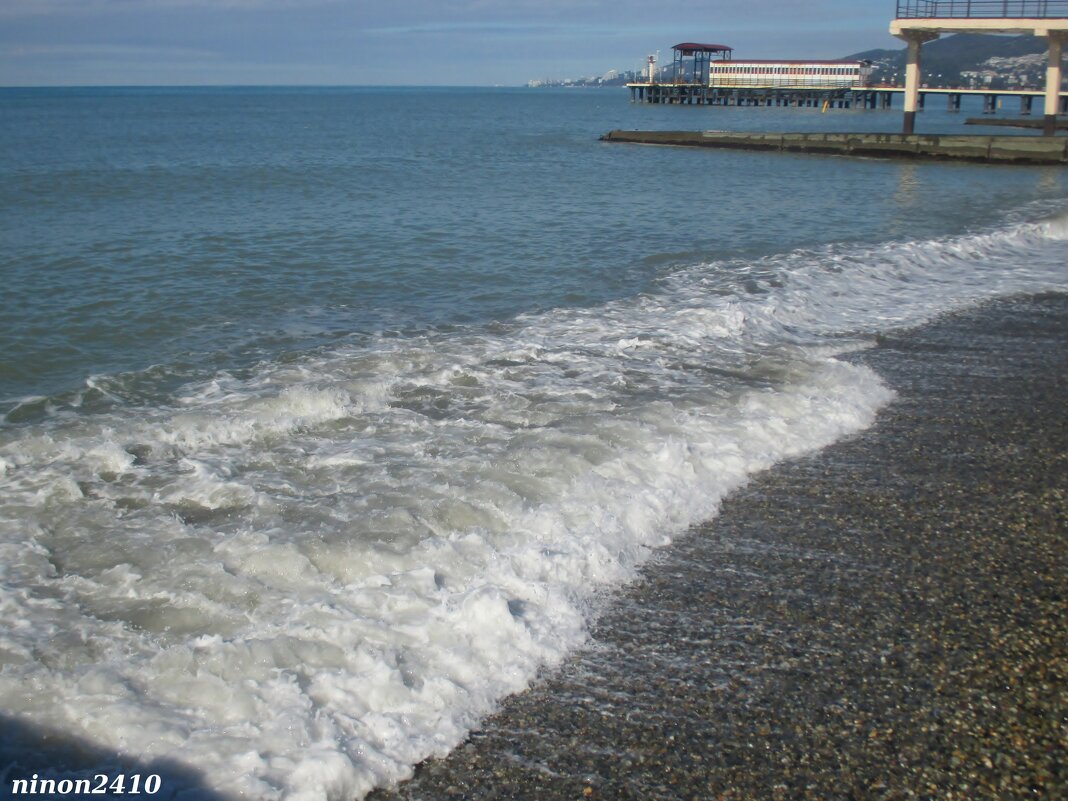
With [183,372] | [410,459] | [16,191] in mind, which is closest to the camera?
[410,459]

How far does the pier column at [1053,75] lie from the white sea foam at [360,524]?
32256 mm

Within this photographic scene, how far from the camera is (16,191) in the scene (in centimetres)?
2339

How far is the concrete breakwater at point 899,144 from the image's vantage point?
31.9 meters

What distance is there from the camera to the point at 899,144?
3572cm

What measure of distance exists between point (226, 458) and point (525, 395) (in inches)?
103

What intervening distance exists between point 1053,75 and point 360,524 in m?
39.7

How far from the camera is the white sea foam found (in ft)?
12.7

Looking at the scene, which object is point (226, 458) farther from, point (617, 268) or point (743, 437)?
point (617, 268)

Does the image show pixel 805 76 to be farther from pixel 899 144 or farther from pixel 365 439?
pixel 365 439

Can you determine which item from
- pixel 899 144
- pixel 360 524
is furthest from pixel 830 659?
pixel 899 144

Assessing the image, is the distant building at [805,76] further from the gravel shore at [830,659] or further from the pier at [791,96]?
the gravel shore at [830,659]

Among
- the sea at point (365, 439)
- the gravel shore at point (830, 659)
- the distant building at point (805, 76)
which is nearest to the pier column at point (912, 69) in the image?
the sea at point (365, 439)

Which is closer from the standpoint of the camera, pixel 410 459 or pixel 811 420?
pixel 410 459

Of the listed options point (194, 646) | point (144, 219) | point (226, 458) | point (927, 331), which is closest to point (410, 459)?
point (226, 458)
